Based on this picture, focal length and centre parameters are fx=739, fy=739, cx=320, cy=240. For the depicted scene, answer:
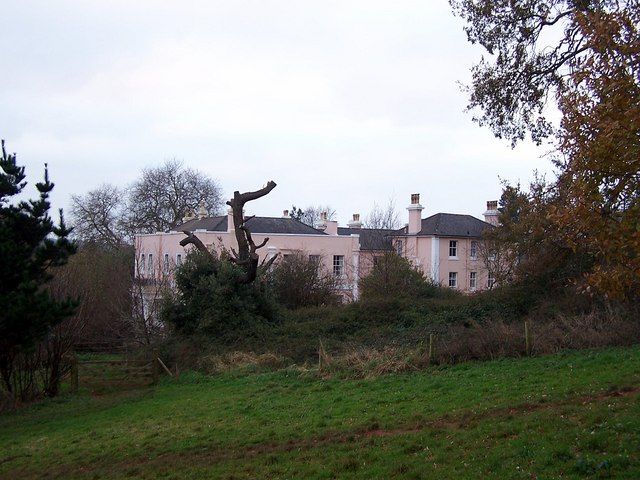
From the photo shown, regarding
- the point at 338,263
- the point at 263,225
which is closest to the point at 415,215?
the point at 338,263

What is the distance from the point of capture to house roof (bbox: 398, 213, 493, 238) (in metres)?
54.9

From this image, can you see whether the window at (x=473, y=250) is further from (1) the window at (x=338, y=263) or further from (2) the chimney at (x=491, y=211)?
(1) the window at (x=338, y=263)

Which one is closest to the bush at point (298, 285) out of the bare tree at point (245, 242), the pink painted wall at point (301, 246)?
the bare tree at point (245, 242)

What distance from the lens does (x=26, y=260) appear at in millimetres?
14562

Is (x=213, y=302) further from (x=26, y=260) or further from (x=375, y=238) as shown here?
(x=375, y=238)

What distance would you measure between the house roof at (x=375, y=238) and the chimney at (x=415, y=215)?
9.16 ft

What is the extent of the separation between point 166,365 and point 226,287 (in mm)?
3841

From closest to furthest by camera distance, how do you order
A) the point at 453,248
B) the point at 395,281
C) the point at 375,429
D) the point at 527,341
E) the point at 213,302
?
the point at 375,429 → the point at 527,341 → the point at 213,302 → the point at 395,281 → the point at 453,248

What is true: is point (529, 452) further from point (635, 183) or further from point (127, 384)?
point (127, 384)

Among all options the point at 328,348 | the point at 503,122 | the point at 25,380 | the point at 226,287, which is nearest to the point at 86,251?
the point at 226,287

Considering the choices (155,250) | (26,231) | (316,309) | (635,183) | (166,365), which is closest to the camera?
(635,183)

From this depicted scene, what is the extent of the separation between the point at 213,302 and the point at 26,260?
599 inches

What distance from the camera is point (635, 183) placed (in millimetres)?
8602

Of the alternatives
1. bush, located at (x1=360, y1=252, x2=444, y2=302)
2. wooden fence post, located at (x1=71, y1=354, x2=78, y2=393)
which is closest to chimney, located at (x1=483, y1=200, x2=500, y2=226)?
bush, located at (x1=360, y1=252, x2=444, y2=302)
